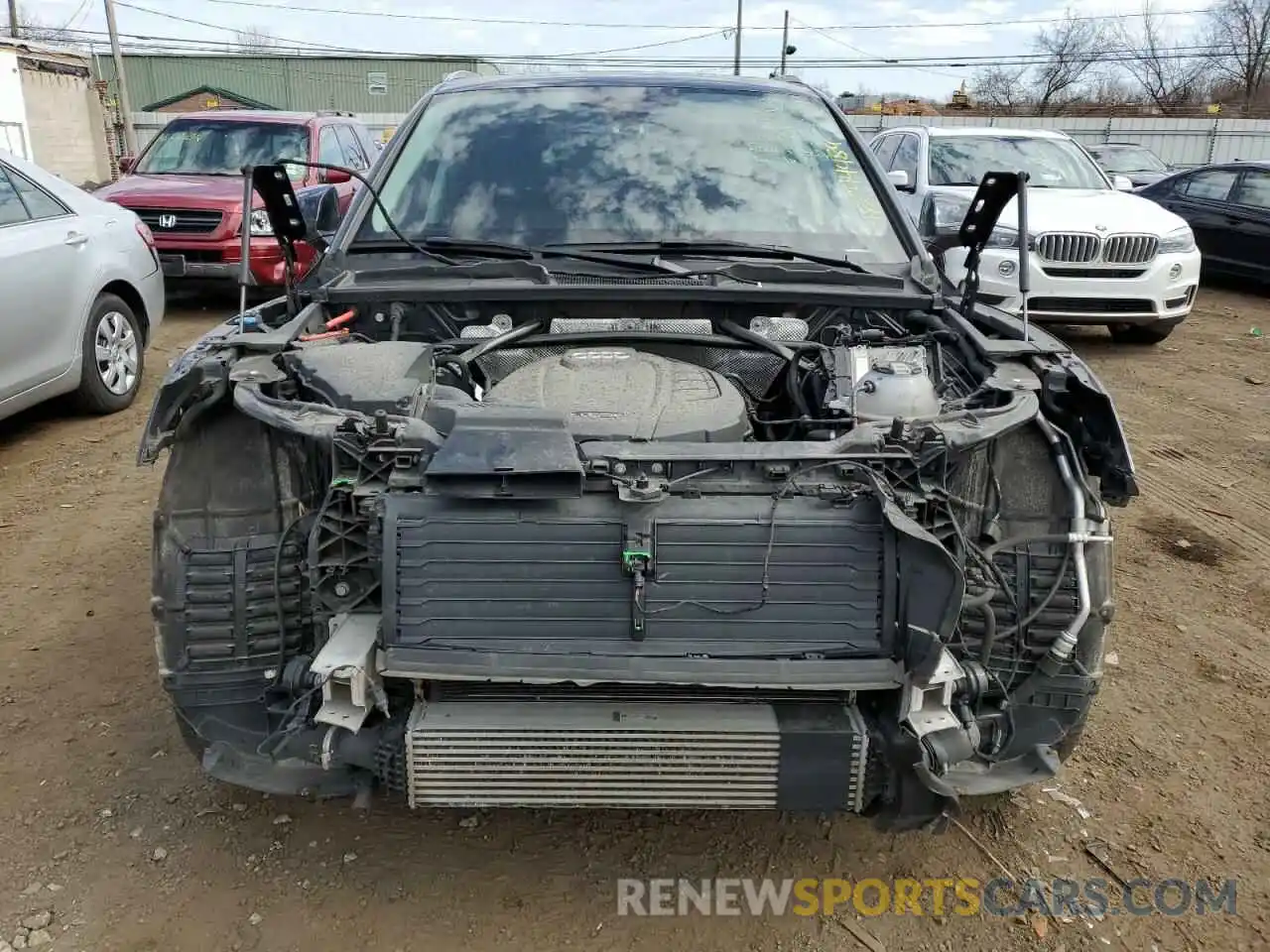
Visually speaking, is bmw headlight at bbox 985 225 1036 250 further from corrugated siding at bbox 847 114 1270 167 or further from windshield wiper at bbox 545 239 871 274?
corrugated siding at bbox 847 114 1270 167

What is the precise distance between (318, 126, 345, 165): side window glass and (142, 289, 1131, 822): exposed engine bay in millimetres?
8192

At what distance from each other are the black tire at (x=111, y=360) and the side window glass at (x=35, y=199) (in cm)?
54

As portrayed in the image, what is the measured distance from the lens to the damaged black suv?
6.95 feet

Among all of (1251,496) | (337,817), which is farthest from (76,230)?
(1251,496)

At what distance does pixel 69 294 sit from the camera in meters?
5.64

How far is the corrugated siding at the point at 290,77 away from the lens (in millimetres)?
39594

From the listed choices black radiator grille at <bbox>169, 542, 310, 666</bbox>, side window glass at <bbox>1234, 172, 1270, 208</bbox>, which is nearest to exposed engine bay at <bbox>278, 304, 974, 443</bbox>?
black radiator grille at <bbox>169, 542, 310, 666</bbox>

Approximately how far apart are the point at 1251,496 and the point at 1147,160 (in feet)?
43.5

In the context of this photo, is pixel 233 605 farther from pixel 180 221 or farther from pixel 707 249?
pixel 180 221

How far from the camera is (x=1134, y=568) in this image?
4.46 meters

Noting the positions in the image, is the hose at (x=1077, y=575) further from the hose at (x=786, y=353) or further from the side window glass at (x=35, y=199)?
the side window glass at (x=35, y=199)

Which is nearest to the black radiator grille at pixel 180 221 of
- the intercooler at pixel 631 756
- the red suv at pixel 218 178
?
the red suv at pixel 218 178

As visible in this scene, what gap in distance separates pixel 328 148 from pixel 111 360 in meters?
4.66

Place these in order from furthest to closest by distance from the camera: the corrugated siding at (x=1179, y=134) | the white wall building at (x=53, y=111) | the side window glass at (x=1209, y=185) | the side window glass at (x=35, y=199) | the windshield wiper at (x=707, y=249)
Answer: the corrugated siding at (x=1179, y=134), the white wall building at (x=53, y=111), the side window glass at (x=1209, y=185), the side window glass at (x=35, y=199), the windshield wiper at (x=707, y=249)
